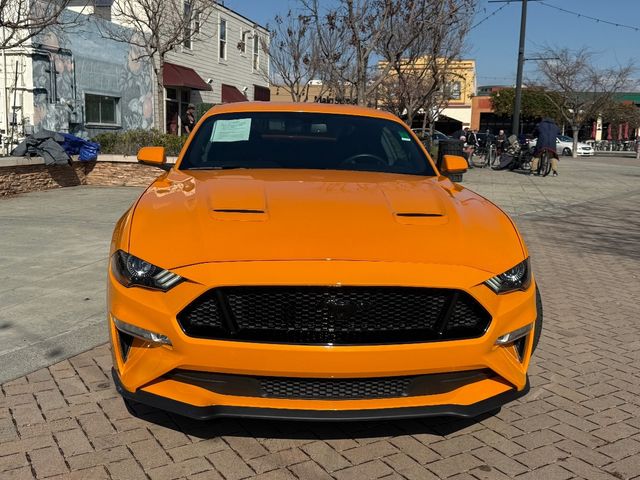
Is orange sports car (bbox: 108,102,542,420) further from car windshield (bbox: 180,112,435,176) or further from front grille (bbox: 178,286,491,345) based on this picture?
car windshield (bbox: 180,112,435,176)

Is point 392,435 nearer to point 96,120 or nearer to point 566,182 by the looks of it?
point 566,182

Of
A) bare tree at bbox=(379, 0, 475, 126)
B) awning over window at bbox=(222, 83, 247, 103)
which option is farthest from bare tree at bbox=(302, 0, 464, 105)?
awning over window at bbox=(222, 83, 247, 103)

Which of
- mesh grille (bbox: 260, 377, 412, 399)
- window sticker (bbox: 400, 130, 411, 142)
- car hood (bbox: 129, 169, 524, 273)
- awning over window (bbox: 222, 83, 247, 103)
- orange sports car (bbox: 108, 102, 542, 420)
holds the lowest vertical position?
mesh grille (bbox: 260, 377, 412, 399)

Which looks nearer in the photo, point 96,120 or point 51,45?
point 51,45

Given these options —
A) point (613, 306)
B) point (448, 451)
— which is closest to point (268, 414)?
point (448, 451)

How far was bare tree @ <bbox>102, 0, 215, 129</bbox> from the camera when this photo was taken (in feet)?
58.3

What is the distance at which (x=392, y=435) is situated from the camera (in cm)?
305

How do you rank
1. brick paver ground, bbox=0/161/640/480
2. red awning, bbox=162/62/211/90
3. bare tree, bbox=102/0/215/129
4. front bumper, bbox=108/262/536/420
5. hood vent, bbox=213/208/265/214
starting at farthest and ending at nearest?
red awning, bbox=162/62/211/90 → bare tree, bbox=102/0/215/129 → hood vent, bbox=213/208/265/214 → brick paver ground, bbox=0/161/640/480 → front bumper, bbox=108/262/536/420

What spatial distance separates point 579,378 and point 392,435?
1.51 metres

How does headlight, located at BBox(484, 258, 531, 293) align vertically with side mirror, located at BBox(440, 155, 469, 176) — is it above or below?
below

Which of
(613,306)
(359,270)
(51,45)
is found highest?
(51,45)

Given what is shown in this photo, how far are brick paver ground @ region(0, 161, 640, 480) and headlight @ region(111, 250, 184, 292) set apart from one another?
82cm

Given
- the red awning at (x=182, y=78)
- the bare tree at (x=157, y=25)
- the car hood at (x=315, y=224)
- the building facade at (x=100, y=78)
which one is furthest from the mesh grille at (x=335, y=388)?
the red awning at (x=182, y=78)

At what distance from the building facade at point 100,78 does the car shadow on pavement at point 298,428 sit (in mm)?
14117
